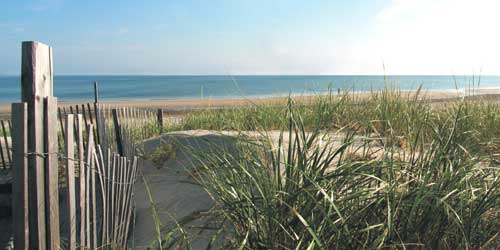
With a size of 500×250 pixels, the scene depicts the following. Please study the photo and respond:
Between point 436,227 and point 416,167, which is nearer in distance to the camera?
point 436,227

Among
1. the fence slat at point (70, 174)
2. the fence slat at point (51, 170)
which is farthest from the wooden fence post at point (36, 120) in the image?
the fence slat at point (70, 174)

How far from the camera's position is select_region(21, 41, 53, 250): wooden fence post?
2.54 meters

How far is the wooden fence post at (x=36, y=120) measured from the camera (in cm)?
254

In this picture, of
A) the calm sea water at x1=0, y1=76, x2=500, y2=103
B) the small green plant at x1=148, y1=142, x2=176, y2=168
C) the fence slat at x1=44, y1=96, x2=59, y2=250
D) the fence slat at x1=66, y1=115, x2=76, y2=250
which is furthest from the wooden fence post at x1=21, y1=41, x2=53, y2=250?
the small green plant at x1=148, y1=142, x2=176, y2=168

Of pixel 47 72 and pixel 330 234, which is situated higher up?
pixel 47 72

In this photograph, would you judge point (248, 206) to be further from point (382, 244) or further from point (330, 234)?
point (382, 244)

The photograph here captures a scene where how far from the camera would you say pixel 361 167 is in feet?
8.84

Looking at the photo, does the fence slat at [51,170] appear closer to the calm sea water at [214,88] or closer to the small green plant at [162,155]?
the calm sea water at [214,88]

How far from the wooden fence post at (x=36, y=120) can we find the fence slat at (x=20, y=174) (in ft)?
0.09

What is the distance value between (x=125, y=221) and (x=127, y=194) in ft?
0.80

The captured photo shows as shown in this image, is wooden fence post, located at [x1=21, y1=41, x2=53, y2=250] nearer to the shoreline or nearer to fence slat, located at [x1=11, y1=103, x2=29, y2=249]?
fence slat, located at [x1=11, y1=103, x2=29, y2=249]

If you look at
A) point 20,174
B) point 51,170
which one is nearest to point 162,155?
point 51,170

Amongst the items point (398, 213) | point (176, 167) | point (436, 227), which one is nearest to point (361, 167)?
point (398, 213)

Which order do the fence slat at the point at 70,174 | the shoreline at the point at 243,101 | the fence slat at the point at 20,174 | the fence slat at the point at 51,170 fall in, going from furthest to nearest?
the shoreline at the point at 243,101, the fence slat at the point at 70,174, the fence slat at the point at 51,170, the fence slat at the point at 20,174
